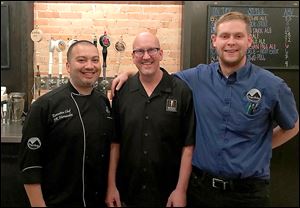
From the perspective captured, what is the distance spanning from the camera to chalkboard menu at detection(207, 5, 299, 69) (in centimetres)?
346

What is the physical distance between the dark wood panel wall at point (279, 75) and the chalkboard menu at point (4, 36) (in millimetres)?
1629

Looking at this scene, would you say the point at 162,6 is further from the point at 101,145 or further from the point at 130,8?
the point at 101,145

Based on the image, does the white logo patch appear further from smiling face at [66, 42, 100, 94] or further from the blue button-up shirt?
smiling face at [66, 42, 100, 94]

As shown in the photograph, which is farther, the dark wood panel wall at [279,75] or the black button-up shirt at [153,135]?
the dark wood panel wall at [279,75]

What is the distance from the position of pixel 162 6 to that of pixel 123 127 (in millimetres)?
2284

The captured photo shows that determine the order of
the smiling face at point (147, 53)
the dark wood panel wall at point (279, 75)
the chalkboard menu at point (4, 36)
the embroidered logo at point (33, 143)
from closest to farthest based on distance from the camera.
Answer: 1. the embroidered logo at point (33, 143)
2. the smiling face at point (147, 53)
3. the dark wood panel wall at point (279, 75)
4. the chalkboard menu at point (4, 36)

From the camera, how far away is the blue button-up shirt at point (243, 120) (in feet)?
6.24

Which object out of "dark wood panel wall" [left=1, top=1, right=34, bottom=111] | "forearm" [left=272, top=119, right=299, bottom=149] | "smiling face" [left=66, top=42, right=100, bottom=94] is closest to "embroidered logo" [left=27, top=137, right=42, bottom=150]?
"smiling face" [left=66, top=42, right=100, bottom=94]

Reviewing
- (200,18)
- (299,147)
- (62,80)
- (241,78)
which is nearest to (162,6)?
(200,18)

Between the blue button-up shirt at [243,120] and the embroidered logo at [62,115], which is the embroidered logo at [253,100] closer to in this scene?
the blue button-up shirt at [243,120]

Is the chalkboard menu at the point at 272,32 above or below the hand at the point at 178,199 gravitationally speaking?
above

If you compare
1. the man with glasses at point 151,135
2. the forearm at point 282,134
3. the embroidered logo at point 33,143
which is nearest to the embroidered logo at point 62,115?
the embroidered logo at point 33,143

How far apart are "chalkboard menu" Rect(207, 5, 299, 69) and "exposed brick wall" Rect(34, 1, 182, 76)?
0.63 meters

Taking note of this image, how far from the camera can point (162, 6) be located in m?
4.02
